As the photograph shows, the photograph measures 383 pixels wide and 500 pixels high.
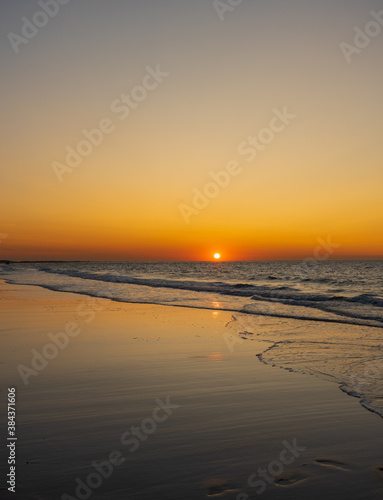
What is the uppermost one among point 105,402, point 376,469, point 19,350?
point 19,350

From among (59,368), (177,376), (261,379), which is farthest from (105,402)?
(261,379)

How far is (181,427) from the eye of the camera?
5789mm

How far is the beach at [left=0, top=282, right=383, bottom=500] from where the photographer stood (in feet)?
14.1

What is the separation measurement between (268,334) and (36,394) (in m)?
8.75

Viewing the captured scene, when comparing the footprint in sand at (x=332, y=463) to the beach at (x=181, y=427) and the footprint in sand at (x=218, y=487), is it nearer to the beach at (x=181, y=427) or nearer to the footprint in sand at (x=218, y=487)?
the beach at (x=181, y=427)

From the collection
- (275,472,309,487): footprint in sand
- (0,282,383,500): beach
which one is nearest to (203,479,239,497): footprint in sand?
(0,282,383,500): beach

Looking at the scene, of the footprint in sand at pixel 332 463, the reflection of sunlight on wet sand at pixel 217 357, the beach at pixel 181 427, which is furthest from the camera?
the reflection of sunlight on wet sand at pixel 217 357

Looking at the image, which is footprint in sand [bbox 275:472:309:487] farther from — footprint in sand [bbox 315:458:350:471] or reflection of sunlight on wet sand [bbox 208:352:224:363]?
reflection of sunlight on wet sand [bbox 208:352:224:363]

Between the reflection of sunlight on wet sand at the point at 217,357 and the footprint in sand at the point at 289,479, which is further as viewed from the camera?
the reflection of sunlight on wet sand at the point at 217,357

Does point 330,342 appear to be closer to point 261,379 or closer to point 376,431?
point 261,379

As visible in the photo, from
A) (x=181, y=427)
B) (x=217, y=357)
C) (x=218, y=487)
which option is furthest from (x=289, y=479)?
(x=217, y=357)

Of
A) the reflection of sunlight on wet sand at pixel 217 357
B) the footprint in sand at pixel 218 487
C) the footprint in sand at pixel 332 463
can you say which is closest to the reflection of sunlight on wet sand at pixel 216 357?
the reflection of sunlight on wet sand at pixel 217 357

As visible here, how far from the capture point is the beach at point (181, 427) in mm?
4305

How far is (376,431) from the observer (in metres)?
5.74
